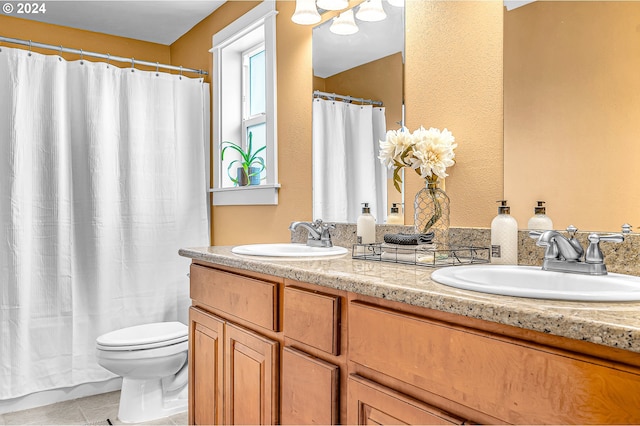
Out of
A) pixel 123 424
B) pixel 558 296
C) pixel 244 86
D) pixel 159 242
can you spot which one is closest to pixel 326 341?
pixel 558 296

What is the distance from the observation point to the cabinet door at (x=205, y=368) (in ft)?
5.54

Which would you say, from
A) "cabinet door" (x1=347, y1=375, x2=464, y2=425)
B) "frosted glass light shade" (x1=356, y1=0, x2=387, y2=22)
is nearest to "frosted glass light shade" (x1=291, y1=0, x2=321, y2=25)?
"frosted glass light shade" (x1=356, y1=0, x2=387, y2=22)

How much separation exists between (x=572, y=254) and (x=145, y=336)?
6.80 ft

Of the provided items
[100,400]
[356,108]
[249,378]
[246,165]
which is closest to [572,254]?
[249,378]

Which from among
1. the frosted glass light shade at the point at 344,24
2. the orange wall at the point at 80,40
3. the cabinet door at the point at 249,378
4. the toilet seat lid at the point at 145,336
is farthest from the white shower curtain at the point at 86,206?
the cabinet door at the point at 249,378

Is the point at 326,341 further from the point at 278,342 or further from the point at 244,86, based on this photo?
the point at 244,86

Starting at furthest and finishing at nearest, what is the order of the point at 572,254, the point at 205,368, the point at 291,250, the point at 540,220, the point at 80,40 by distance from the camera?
the point at 80,40, the point at 291,250, the point at 205,368, the point at 540,220, the point at 572,254

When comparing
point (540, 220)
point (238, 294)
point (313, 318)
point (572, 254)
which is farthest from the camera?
point (238, 294)

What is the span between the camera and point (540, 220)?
1330mm

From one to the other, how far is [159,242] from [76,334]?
0.67 meters

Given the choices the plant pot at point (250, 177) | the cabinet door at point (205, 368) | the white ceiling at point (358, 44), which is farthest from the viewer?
the plant pot at point (250, 177)

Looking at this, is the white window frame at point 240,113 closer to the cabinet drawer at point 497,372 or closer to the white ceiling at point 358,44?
the white ceiling at point 358,44

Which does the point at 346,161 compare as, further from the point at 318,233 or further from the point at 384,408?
the point at 384,408

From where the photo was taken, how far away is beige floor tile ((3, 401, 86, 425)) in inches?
94.4
